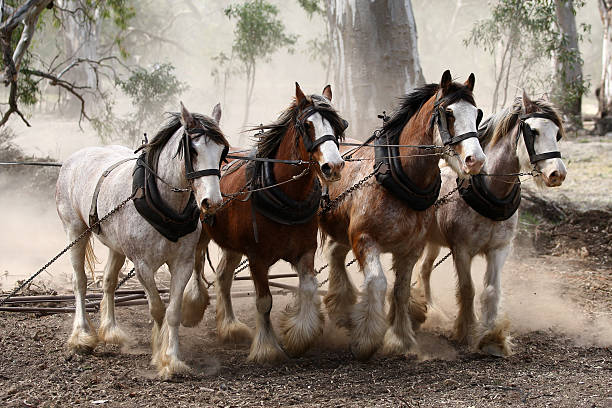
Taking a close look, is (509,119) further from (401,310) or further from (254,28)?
(254,28)

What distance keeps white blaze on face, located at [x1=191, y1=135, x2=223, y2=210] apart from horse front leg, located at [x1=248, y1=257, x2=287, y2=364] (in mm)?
1024

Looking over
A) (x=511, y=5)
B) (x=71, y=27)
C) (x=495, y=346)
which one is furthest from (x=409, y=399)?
(x=71, y=27)

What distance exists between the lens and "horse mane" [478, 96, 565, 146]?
5.32 metres

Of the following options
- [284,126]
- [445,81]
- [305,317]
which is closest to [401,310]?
[305,317]

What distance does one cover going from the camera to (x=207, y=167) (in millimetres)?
4449

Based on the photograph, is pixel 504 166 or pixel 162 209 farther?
pixel 504 166

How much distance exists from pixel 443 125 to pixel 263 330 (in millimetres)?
2146

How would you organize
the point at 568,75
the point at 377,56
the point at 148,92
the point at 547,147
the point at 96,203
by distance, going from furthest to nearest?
the point at 568,75
the point at 148,92
the point at 377,56
the point at 96,203
the point at 547,147

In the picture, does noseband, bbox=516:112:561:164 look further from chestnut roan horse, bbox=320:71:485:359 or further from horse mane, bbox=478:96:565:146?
chestnut roan horse, bbox=320:71:485:359

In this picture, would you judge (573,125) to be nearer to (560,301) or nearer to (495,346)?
(560,301)

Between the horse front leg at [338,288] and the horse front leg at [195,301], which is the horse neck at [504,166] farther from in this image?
the horse front leg at [195,301]

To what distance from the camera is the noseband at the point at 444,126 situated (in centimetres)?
479

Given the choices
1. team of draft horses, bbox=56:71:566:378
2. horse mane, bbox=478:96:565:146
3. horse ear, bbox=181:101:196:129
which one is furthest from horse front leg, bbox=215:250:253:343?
horse mane, bbox=478:96:565:146

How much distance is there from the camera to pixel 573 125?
59.6 ft
